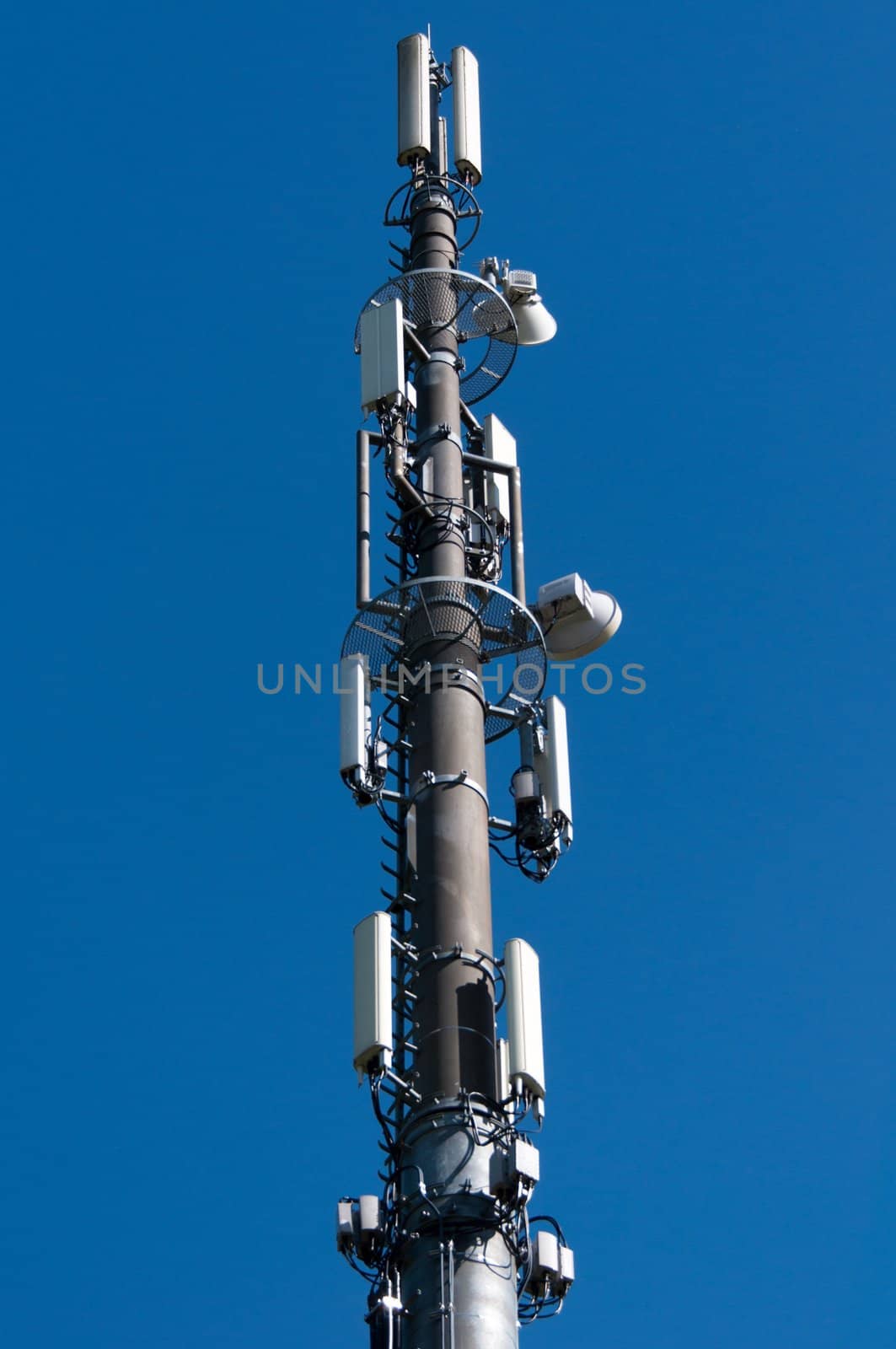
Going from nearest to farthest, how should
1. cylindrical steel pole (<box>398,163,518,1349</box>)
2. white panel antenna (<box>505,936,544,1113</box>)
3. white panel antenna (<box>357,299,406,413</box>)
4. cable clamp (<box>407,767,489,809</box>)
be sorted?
cylindrical steel pole (<box>398,163,518,1349</box>), white panel antenna (<box>505,936,544,1113</box>), cable clamp (<box>407,767,489,809</box>), white panel antenna (<box>357,299,406,413</box>)

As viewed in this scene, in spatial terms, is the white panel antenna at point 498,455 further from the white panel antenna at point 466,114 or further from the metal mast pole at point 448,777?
the white panel antenna at point 466,114

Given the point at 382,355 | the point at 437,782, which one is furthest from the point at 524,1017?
the point at 382,355

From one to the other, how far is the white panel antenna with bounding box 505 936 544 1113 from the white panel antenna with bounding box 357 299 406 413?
329 inches

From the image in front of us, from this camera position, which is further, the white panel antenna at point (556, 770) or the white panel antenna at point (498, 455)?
the white panel antenna at point (498, 455)

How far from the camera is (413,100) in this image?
35.2m

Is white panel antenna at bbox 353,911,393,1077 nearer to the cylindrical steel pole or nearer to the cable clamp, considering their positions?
the cylindrical steel pole

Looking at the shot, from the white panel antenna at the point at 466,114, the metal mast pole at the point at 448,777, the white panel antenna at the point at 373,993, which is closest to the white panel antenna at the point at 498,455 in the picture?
the metal mast pole at the point at 448,777

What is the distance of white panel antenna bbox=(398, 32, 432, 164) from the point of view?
1363 inches

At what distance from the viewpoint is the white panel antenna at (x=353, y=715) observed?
2625 cm

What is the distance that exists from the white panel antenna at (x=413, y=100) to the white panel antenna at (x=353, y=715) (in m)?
10.7

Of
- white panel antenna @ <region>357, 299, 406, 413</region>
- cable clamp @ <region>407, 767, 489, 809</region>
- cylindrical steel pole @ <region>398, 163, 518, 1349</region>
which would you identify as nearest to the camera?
cylindrical steel pole @ <region>398, 163, 518, 1349</region>

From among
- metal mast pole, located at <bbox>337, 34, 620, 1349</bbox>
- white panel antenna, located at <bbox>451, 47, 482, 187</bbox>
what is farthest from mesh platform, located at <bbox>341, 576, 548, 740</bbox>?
white panel antenna, located at <bbox>451, 47, 482, 187</bbox>

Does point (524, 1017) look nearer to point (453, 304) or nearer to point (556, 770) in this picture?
point (556, 770)

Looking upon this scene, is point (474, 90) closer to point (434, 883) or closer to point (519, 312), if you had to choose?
point (519, 312)
